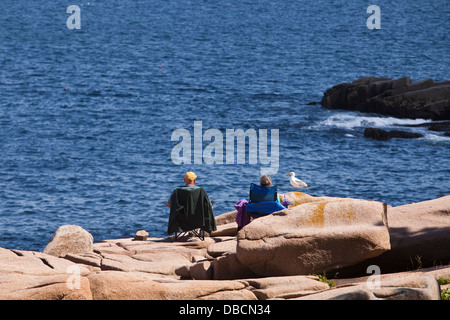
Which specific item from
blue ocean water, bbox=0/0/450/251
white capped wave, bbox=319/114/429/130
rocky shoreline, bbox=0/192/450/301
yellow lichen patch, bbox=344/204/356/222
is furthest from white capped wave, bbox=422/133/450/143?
yellow lichen patch, bbox=344/204/356/222

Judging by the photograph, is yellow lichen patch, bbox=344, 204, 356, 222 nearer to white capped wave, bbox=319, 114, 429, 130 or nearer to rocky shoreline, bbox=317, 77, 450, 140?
rocky shoreline, bbox=317, 77, 450, 140

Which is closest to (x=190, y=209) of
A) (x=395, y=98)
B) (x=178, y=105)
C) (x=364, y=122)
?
(x=364, y=122)

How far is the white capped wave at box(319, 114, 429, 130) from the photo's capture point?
51.3m

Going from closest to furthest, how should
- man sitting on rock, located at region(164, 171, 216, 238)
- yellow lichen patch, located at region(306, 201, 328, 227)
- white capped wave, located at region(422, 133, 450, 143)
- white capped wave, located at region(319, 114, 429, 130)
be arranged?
yellow lichen patch, located at region(306, 201, 328, 227), man sitting on rock, located at region(164, 171, 216, 238), white capped wave, located at region(422, 133, 450, 143), white capped wave, located at region(319, 114, 429, 130)

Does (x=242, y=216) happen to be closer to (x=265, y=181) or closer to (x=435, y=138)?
(x=265, y=181)

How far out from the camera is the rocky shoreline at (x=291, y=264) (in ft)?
37.2

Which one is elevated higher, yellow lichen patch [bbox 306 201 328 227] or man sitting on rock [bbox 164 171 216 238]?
yellow lichen patch [bbox 306 201 328 227]

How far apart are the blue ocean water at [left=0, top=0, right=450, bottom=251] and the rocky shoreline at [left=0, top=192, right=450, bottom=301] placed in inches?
594

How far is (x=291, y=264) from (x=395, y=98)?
139ft

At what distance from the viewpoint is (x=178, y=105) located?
61.6 meters

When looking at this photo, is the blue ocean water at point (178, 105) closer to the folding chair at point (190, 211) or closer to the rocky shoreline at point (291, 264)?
the folding chair at point (190, 211)

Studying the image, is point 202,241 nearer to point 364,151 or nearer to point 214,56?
point 364,151

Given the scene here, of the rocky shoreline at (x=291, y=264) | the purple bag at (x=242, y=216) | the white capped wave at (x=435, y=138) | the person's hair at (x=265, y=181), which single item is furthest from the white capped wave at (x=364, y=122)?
the rocky shoreline at (x=291, y=264)
